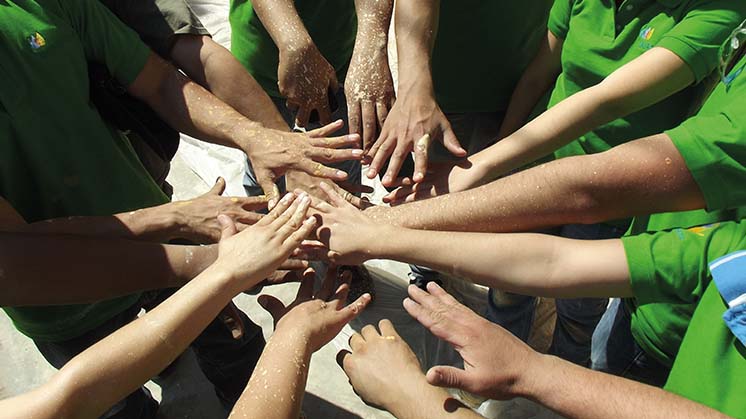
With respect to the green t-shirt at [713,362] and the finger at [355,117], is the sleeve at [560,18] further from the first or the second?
the green t-shirt at [713,362]

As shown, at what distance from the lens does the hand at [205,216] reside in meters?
1.81

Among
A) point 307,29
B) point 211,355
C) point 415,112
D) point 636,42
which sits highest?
point 636,42

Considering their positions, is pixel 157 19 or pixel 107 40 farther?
pixel 157 19

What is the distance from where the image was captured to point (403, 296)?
2943 mm

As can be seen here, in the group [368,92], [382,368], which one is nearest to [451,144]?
[368,92]

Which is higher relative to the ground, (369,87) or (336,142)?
(369,87)

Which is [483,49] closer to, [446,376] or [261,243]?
[261,243]

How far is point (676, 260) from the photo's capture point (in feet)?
4.46

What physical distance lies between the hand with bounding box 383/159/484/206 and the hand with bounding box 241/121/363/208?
0.66ft

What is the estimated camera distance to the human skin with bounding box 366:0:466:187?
2.02 metres

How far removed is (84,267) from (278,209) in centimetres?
60

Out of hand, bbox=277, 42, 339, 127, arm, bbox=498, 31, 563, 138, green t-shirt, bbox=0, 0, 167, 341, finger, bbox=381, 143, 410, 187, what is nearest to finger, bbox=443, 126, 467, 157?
finger, bbox=381, 143, 410, 187

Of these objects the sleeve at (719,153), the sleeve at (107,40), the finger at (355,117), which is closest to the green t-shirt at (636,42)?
the sleeve at (719,153)

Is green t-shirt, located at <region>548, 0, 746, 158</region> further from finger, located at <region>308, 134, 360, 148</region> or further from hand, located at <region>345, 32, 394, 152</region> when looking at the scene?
finger, located at <region>308, 134, 360, 148</region>
